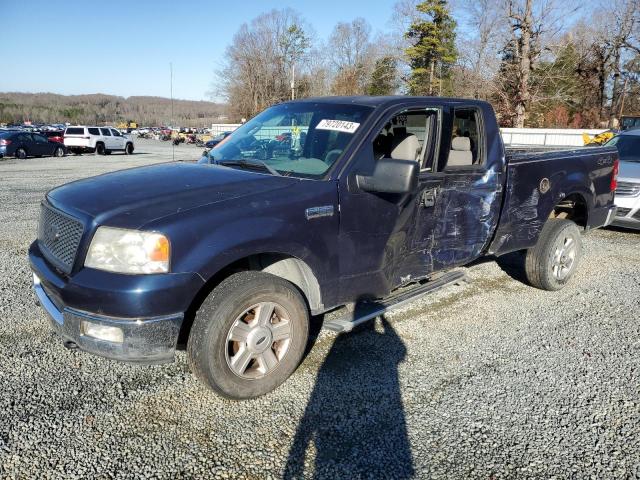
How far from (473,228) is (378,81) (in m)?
56.0

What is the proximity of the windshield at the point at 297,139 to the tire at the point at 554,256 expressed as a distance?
8.64 feet

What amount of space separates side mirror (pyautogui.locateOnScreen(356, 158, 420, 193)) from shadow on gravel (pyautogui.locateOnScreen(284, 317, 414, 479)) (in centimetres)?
131

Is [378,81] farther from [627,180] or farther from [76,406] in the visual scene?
[76,406]

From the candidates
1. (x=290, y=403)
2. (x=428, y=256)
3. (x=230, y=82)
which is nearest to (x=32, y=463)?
(x=290, y=403)

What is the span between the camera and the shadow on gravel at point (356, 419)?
2.60m

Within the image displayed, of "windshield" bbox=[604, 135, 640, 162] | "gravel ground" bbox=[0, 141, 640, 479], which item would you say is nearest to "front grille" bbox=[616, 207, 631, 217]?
"windshield" bbox=[604, 135, 640, 162]

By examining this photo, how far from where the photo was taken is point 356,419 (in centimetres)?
300

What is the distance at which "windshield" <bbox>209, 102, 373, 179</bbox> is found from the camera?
356cm

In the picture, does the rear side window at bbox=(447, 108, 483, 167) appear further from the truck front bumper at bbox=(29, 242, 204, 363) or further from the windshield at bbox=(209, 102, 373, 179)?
the truck front bumper at bbox=(29, 242, 204, 363)

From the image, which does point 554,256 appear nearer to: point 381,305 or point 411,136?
point 411,136

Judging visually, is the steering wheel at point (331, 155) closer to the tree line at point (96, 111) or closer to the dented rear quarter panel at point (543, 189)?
the dented rear quarter panel at point (543, 189)

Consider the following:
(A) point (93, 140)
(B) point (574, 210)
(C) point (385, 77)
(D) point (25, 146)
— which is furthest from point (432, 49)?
(B) point (574, 210)

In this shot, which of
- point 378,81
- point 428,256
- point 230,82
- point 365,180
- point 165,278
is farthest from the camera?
point 230,82

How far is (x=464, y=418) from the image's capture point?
3.04 meters
